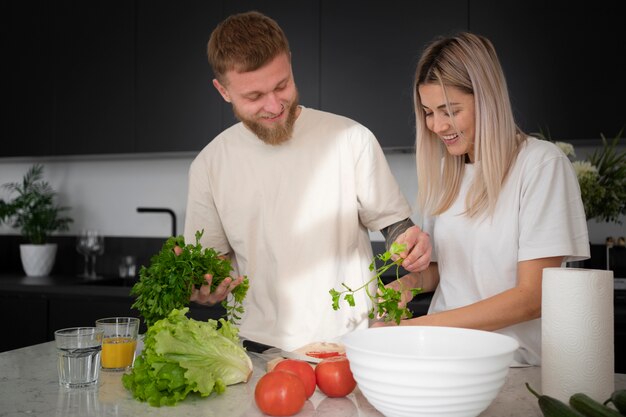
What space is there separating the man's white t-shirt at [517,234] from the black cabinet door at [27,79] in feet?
→ 9.18

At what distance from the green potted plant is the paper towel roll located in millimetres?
3400

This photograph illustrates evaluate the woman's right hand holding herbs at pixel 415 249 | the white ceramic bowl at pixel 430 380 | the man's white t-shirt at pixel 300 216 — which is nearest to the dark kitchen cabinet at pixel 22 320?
the man's white t-shirt at pixel 300 216

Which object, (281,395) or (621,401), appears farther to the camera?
(281,395)

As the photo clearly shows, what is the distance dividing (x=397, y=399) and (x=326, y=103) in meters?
2.40

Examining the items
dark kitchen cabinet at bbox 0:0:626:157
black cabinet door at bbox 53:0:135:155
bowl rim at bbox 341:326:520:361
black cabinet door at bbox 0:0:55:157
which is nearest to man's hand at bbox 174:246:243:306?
bowl rim at bbox 341:326:520:361

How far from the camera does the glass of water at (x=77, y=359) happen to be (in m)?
1.33

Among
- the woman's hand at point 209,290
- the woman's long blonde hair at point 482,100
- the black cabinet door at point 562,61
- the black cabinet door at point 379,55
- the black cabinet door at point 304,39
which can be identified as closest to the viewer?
the woman's hand at point 209,290

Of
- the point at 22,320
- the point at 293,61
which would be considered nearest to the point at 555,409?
the point at 293,61

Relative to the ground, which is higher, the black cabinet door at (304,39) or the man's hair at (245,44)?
the black cabinet door at (304,39)

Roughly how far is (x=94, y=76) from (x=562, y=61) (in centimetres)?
249

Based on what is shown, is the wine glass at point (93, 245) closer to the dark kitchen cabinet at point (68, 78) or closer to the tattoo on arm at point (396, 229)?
the dark kitchen cabinet at point (68, 78)

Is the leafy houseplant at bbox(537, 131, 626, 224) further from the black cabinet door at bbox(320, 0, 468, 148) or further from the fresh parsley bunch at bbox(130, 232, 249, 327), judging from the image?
the fresh parsley bunch at bbox(130, 232, 249, 327)

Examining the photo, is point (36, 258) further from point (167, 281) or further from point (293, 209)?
point (167, 281)

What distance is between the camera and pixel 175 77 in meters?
3.57
